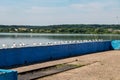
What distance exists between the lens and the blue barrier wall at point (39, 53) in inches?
685

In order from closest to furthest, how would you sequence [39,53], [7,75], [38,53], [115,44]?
[7,75] < [38,53] < [39,53] < [115,44]

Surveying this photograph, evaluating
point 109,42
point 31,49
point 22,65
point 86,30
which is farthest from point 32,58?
point 86,30

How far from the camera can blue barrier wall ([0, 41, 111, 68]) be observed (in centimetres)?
1739

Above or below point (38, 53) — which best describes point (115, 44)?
below

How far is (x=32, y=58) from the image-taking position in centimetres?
1989

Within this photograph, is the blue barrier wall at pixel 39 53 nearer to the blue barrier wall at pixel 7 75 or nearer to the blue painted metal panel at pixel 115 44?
the blue painted metal panel at pixel 115 44

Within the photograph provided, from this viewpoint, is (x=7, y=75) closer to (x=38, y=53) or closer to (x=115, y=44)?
(x=38, y=53)

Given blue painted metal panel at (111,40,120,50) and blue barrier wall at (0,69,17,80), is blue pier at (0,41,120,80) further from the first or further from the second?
blue barrier wall at (0,69,17,80)

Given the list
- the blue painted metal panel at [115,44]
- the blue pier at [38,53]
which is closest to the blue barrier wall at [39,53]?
the blue pier at [38,53]

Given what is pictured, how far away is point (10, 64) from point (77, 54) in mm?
10211

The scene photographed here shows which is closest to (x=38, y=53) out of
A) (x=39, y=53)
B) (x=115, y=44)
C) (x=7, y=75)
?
(x=39, y=53)

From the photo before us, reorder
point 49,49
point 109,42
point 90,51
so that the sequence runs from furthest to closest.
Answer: point 109,42 → point 90,51 → point 49,49

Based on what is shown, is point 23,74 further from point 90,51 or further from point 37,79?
point 90,51

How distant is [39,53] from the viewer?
817 inches
